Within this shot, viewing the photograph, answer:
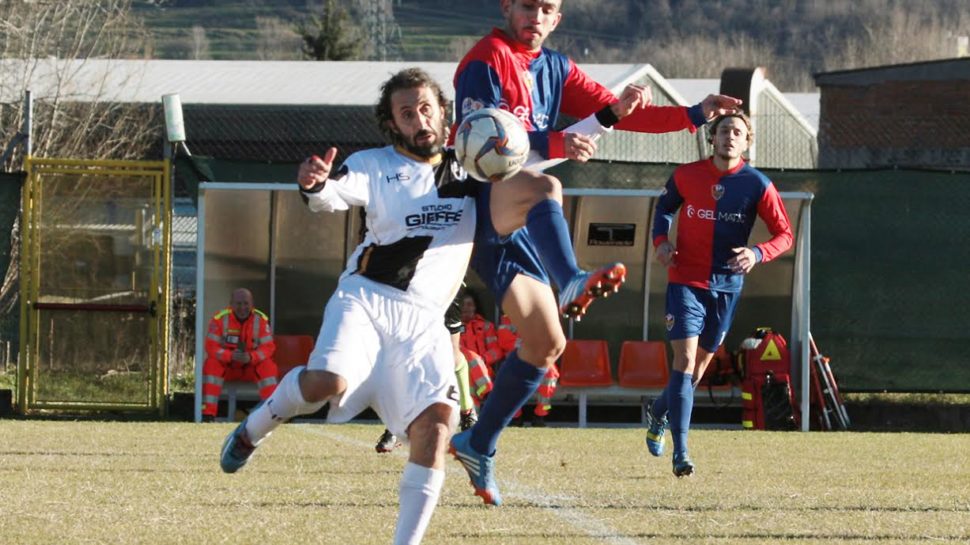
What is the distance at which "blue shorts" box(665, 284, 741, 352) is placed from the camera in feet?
29.0

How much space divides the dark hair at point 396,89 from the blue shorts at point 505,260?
0.55 meters

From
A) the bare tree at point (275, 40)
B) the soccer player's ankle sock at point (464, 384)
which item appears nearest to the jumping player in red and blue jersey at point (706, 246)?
the soccer player's ankle sock at point (464, 384)

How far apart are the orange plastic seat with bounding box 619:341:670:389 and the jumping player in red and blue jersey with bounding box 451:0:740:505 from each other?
25.1ft

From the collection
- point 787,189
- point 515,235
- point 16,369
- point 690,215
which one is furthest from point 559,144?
point 16,369

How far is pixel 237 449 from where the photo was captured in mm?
5797

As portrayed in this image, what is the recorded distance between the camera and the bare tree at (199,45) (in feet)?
309

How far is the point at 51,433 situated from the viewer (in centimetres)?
1170

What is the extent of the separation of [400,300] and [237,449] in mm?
828

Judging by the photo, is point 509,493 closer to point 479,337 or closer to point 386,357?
point 386,357

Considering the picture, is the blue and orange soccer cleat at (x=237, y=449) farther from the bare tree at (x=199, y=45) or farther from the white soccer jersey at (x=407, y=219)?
the bare tree at (x=199, y=45)

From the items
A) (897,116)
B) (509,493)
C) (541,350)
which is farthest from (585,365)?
(897,116)

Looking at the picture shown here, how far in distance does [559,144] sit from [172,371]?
9.77 metres

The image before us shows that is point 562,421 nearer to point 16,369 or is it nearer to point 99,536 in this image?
point 16,369

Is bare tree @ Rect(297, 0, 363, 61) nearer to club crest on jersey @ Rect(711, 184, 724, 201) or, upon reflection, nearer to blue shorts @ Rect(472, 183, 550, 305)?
club crest on jersey @ Rect(711, 184, 724, 201)
